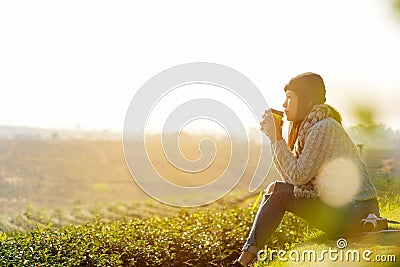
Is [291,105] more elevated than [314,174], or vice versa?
[291,105]

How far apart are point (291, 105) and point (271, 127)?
221 millimetres

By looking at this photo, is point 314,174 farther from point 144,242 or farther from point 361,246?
point 144,242

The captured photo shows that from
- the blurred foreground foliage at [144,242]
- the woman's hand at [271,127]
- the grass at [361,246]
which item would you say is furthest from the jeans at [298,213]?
the blurred foreground foliage at [144,242]

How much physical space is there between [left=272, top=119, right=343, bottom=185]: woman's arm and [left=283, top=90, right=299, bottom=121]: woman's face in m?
0.24

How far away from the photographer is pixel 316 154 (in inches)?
164

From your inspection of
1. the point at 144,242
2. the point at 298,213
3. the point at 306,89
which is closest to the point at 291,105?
the point at 306,89

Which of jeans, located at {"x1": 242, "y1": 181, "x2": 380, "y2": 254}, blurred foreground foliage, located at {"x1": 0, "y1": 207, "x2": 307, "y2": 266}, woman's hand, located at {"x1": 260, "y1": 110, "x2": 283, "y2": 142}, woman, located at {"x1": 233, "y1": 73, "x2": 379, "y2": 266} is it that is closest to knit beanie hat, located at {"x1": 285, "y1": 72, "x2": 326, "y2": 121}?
woman, located at {"x1": 233, "y1": 73, "x2": 379, "y2": 266}

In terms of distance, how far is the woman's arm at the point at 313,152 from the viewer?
4.16 m

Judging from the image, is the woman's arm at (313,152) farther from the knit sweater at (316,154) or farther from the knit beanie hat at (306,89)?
the knit beanie hat at (306,89)

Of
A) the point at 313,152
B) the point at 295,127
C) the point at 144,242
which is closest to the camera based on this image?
the point at 313,152

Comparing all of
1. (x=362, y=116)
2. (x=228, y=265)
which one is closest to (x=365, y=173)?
(x=362, y=116)

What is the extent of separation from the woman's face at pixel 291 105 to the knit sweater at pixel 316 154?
0.21 meters

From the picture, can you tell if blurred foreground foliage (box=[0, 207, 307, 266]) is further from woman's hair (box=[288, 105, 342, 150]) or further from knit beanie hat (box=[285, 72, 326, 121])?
knit beanie hat (box=[285, 72, 326, 121])

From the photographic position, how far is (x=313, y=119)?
4.26m
